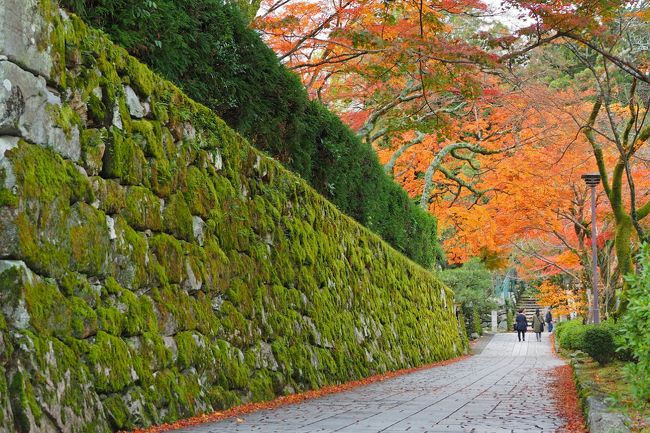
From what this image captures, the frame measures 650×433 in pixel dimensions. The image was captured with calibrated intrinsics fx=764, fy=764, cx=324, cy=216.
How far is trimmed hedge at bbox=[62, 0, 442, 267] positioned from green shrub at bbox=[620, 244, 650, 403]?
219 inches

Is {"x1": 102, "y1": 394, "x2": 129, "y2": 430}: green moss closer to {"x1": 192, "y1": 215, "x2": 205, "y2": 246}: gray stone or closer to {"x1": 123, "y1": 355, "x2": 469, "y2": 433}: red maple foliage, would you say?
{"x1": 123, "y1": 355, "x2": 469, "y2": 433}: red maple foliage

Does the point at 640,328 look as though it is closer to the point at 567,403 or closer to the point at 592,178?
the point at 567,403

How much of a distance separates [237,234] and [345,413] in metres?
2.52

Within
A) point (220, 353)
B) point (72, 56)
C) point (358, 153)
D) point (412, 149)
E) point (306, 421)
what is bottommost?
point (306, 421)

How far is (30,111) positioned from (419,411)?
5488mm

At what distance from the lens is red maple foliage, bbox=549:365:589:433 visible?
7.54 meters

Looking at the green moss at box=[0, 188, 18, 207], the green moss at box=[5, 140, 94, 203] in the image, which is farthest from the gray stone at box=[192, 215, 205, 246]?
the green moss at box=[0, 188, 18, 207]

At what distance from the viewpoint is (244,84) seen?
1140 centimetres

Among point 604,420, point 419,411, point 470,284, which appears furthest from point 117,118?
point 470,284

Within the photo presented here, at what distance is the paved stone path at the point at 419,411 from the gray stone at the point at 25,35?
3.26 m

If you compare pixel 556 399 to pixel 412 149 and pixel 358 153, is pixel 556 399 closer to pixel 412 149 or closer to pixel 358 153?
pixel 358 153

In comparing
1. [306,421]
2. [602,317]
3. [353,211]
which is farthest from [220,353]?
[602,317]

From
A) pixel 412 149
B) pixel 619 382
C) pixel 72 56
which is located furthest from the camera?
pixel 412 149

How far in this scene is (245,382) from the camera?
8.93 meters
